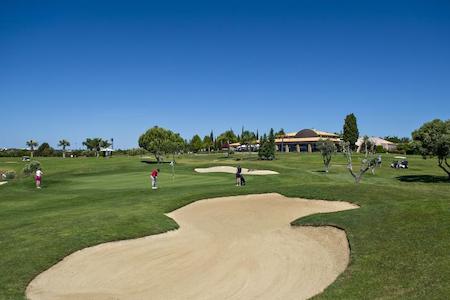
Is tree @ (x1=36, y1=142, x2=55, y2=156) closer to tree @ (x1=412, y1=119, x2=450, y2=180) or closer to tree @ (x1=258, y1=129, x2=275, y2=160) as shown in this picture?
tree @ (x1=258, y1=129, x2=275, y2=160)

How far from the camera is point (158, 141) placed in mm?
90562

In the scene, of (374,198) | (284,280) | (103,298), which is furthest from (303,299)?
(374,198)

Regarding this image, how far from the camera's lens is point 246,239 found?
20484 millimetres

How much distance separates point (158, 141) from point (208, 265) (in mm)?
75403

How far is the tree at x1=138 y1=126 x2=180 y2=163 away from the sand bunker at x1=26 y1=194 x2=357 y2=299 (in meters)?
65.8

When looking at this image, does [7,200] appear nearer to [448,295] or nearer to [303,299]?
[303,299]

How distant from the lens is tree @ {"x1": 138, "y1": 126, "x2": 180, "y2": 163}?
8900 centimetres

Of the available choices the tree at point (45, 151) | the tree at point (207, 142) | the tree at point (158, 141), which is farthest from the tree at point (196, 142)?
the tree at point (158, 141)

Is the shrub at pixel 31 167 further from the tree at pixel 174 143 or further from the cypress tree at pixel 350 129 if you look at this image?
Result: the cypress tree at pixel 350 129

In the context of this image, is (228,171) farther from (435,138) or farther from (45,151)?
(45,151)

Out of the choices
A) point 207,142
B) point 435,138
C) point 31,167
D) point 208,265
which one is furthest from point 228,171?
point 207,142

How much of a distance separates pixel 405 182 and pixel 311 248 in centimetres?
3627

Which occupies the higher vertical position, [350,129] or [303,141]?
[350,129]

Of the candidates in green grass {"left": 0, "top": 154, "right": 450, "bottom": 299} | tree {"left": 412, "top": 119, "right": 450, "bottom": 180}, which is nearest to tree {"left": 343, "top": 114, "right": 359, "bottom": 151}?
tree {"left": 412, "top": 119, "right": 450, "bottom": 180}
